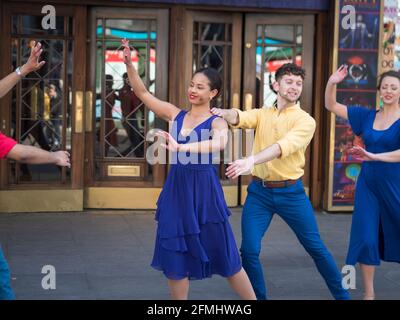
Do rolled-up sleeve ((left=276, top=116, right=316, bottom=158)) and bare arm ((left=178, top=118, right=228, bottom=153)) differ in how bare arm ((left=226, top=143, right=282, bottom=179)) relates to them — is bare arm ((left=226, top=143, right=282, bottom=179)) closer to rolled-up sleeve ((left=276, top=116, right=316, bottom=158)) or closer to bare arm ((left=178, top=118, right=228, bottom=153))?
rolled-up sleeve ((left=276, top=116, right=316, bottom=158))

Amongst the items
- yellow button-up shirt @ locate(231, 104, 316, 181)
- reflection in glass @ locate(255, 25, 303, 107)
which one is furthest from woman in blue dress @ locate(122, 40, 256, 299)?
reflection in glass @ locate(255, 25, 303, 107)

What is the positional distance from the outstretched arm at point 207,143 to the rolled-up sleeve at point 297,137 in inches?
16.0

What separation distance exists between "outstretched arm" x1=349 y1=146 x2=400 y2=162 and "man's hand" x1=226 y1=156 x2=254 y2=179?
40.0 inches

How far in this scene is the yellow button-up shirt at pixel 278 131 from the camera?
552cm

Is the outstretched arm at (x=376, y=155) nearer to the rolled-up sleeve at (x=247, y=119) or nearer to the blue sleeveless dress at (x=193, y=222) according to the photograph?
the rolled-up sleeve at (x=247, y=119)

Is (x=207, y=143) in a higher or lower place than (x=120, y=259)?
higher

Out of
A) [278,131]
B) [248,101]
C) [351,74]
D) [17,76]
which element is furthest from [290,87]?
[351,74]

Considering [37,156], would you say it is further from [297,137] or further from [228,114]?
[297,137]

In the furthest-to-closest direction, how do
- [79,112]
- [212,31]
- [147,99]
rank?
[212,31]
[79,112]
[147,99]

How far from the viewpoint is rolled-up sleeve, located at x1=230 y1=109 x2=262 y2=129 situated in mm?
5578

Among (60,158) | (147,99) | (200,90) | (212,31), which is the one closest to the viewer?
(60,158)

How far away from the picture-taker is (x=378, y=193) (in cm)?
585

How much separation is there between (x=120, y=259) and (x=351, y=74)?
157 inches

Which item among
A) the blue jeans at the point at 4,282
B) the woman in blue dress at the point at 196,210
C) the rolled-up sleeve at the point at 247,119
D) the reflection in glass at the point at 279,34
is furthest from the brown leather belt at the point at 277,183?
the reflection in glass at the point at 279,34
